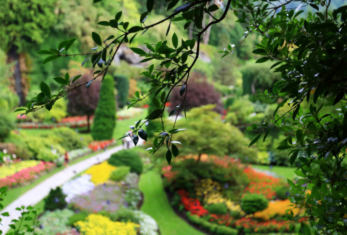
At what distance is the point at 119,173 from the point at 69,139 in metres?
4.27

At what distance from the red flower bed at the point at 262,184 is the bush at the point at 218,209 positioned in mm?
1318

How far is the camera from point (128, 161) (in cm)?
950

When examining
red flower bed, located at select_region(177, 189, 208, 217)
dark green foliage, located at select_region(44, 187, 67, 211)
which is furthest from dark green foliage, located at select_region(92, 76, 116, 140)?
dark green foliage, located at select_region(44, 187, 67, 211)

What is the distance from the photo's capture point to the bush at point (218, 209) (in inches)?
266

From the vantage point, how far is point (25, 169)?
25.2ft

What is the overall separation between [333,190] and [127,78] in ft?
67.2

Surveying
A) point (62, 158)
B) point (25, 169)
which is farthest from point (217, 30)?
point (25, 169)

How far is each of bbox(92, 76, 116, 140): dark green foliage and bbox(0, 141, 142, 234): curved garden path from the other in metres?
1.58

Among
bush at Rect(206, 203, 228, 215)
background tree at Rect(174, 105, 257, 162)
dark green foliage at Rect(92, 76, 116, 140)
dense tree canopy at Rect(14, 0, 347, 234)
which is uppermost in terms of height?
dark green foliage at Rect(92, 76, 116, 140)

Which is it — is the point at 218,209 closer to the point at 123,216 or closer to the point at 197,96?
the point at 123,216

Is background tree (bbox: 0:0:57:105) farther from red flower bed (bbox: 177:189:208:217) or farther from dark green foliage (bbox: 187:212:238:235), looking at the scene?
dark green foliage (bbox: 187:212:238:235)

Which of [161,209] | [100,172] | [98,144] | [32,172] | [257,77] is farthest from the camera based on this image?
[257,77]

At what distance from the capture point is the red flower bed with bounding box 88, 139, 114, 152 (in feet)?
38.7

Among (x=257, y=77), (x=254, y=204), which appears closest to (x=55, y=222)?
(x=254, y=204)
